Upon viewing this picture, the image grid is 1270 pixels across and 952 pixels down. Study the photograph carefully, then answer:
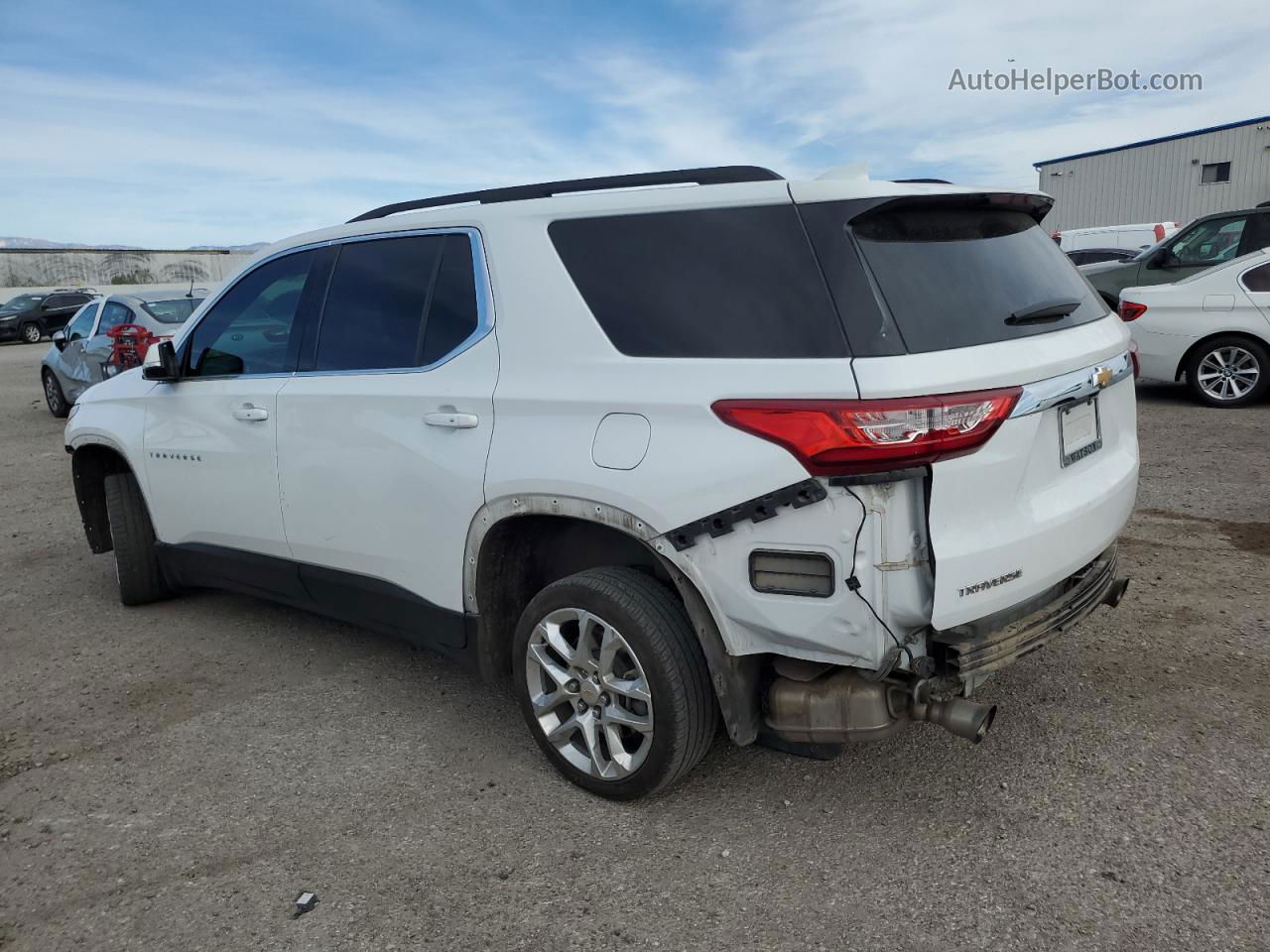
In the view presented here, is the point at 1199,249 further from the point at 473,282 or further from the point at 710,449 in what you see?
the point at 710,449

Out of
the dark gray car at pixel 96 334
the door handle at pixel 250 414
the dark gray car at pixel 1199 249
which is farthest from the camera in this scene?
the dark gray car at pixel 96 334

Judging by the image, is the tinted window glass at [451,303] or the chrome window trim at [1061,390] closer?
the chrome window trim at [1061,390]

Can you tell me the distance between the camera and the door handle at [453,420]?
3207 mm

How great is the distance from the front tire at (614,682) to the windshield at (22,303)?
33338 millimetres

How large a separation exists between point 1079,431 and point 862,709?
106 cm

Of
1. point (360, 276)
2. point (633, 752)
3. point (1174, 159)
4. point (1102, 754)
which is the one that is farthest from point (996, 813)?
point (1174, 159)

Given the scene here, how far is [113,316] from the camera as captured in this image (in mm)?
12586

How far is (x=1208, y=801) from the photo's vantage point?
295cm

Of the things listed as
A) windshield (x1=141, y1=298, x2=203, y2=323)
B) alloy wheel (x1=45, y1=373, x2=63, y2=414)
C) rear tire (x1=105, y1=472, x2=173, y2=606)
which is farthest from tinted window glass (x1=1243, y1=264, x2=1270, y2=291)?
alloy wheel (x1=45, y1=373, x2=63, y2=414)

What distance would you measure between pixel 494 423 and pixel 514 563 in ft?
1.79

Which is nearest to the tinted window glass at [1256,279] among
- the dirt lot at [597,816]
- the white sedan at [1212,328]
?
the white sedan at [1212,328]

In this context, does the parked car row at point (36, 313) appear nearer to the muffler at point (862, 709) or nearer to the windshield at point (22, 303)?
the windshield at point (22, 303)

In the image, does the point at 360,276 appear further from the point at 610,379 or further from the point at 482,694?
the point at 482,694

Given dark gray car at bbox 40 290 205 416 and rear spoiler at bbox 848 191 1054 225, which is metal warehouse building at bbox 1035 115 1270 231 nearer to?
dark gray car at bbox 40 290 205 416
